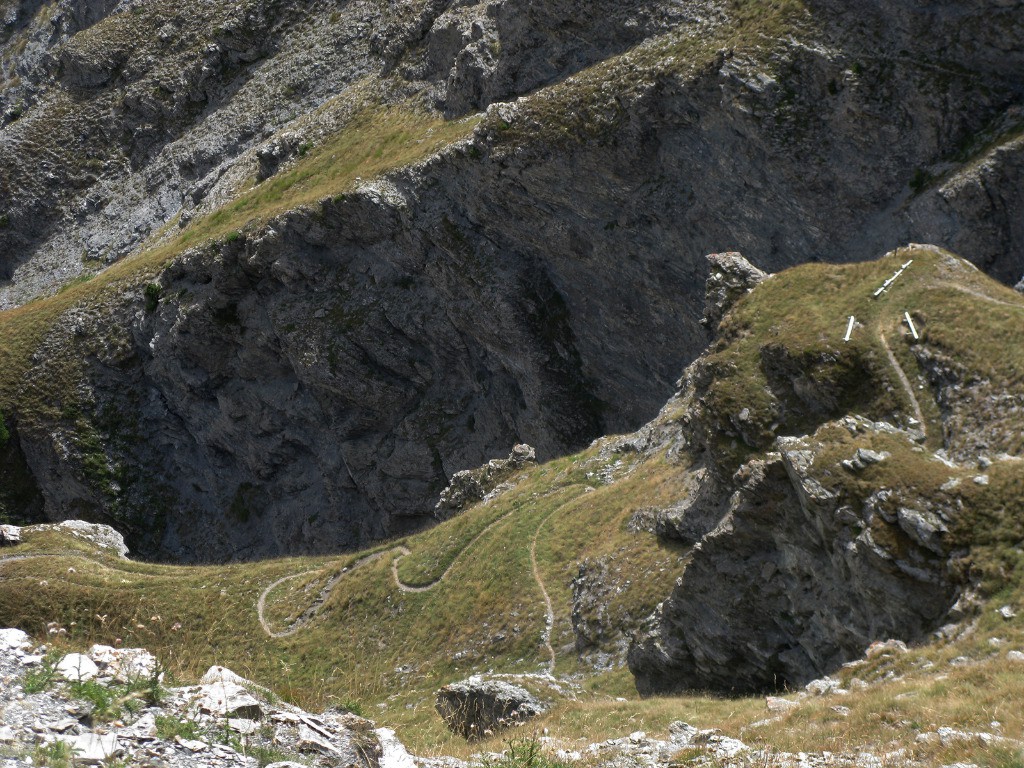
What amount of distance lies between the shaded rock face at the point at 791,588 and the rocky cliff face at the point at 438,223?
100 ft

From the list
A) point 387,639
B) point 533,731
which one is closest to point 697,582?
point 533,731

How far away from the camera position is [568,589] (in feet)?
140

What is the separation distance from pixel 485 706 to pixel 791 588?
9.50m

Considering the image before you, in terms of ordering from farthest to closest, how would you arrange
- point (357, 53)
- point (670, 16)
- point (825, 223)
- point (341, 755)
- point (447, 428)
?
point (357, 53), point (447, 428), point (670, 16), point (825, 223), point (341, 755)

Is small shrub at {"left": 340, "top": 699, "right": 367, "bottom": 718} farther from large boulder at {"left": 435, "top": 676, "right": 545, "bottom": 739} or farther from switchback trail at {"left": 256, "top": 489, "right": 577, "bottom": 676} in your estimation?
switchback trail at {"left": 256, "top": 489, "right": 577, "bottom": 676}

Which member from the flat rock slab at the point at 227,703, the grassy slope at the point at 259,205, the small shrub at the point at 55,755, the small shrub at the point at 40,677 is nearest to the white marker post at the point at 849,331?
the flat rock slab at the point at 227,703

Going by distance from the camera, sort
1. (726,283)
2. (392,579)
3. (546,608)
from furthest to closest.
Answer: (392,579)
(726,283)
(546,608)

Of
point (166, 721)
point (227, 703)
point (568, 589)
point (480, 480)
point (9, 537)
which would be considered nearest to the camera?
point (166, 721)

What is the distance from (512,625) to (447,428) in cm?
4129

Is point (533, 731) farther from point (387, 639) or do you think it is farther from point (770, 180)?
point (770, 180)

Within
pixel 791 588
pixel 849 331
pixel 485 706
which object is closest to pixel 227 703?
pixel 485 706

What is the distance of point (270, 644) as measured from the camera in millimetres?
47656

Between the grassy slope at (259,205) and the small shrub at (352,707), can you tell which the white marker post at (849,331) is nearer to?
the small shrub at (352,707)

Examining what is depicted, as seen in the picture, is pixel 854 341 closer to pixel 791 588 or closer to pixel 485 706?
pixel 791 588
